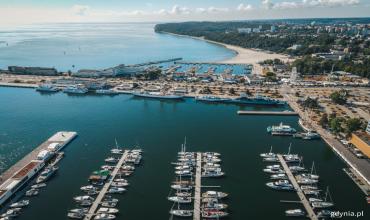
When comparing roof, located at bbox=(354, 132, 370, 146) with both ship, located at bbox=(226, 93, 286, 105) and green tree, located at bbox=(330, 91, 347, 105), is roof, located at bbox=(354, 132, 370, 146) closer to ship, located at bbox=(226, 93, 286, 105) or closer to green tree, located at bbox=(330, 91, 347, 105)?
green tree, located at bbox=(330, 91, 347, 105)

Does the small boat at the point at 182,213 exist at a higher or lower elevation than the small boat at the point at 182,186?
lower

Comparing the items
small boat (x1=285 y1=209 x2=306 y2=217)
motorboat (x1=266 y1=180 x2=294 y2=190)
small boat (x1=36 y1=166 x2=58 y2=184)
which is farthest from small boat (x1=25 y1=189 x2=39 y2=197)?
small boat (x1=285 y1=209 x2=306 y2=217)

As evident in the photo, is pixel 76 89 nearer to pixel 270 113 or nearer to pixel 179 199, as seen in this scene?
pixel 270 113

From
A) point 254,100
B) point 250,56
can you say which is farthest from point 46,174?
point 250,56

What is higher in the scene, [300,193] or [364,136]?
[364,136]

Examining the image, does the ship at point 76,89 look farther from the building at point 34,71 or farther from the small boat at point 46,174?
the small boat at point 46,174

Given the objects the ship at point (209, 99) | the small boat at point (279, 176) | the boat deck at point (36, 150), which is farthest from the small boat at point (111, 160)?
the ship at point (209, 99)
